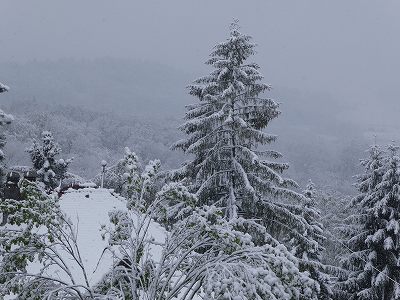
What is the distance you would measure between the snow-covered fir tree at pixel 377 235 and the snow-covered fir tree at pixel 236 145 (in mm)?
4467

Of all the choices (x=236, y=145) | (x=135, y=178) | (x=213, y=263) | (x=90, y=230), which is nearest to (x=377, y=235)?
(x=236, y=145)

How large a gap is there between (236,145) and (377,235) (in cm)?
778

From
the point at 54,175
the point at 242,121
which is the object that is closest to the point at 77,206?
the point at 242,121

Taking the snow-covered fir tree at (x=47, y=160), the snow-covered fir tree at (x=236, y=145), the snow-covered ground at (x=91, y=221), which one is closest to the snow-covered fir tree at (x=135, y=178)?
the snow-covered ground at (x=91, y=221)

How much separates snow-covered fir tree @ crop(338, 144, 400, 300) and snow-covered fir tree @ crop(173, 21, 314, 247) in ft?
14.7

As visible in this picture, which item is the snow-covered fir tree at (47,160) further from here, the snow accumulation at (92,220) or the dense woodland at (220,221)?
the snow accumulation at (92,220)

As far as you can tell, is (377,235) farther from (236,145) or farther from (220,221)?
(220,221)

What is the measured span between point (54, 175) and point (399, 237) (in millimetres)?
32746

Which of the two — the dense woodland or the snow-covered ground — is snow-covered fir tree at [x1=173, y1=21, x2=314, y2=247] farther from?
the snow-covered ground

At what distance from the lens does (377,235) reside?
1870 centimetres

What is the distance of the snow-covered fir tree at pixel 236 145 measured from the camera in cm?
1595

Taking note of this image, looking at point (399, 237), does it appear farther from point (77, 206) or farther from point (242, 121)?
Result: point (77, 206)

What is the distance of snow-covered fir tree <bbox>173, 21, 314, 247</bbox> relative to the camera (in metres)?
16.0

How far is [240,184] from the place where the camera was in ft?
55.1
